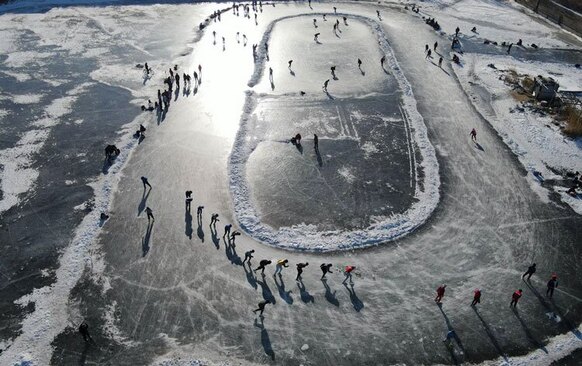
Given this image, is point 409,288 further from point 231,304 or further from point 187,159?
point 187,159

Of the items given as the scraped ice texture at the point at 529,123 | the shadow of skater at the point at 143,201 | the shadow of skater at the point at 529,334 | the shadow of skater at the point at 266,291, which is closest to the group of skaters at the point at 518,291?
the shadow of skater at the point at 529,334

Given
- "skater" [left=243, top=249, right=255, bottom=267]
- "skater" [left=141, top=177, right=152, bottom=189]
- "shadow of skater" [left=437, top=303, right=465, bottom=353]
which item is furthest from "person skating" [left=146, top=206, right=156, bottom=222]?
"shadow of skater" [left=437, top=303, right=465, bottom=353]

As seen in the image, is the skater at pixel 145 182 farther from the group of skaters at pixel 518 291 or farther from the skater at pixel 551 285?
the skater at pixel 551 285

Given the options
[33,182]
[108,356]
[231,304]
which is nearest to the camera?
[108,356]

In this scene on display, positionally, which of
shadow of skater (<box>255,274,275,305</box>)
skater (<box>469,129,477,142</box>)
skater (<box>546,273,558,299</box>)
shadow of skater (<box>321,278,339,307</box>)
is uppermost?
skater (<box>469,129,477,142</box>)

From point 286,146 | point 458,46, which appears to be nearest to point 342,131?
point 286,146

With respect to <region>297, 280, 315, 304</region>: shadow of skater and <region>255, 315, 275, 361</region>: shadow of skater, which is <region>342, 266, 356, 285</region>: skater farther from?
<region>255, 315, 275, 361</region>: shadow of skater
